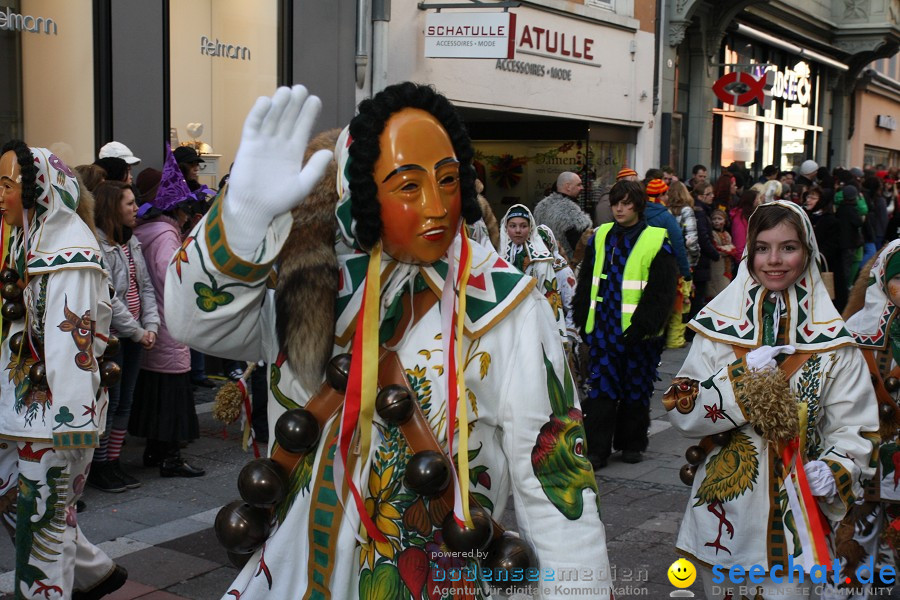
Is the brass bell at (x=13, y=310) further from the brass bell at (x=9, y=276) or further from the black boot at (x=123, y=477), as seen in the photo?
the black boot at (x=123, y=477)

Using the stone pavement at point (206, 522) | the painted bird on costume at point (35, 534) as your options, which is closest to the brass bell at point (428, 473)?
the stone pavement at point (206, 522)

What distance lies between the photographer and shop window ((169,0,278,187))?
33.2 ft

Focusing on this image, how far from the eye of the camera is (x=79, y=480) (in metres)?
4.33

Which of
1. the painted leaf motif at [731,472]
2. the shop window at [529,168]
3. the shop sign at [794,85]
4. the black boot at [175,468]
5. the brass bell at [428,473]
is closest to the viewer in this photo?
the brass bell at [428,473]

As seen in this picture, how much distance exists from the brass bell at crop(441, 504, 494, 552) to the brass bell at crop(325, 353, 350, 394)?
0.39m

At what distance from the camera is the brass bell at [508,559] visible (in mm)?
2303

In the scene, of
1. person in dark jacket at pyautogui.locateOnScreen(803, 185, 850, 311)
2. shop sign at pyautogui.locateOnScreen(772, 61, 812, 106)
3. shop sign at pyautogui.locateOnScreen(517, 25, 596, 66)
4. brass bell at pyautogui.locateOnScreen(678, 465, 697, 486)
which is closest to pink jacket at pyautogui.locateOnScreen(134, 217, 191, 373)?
brass bell at pyautogui.locateOnScreen(678, 465, 697, 486)

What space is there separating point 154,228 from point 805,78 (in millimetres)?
23241

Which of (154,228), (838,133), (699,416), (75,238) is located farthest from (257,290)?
(838,133)

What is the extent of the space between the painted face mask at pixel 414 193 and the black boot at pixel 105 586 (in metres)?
2.79

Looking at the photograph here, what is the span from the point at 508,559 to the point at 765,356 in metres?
1.78

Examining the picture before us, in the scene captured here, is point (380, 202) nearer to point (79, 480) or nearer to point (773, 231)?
point (773, 231)

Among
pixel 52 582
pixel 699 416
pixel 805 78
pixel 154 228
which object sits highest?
pixel 805 78

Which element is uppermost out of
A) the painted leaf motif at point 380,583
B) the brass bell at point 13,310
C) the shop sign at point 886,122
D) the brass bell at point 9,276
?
the shop sign at point 886,122
